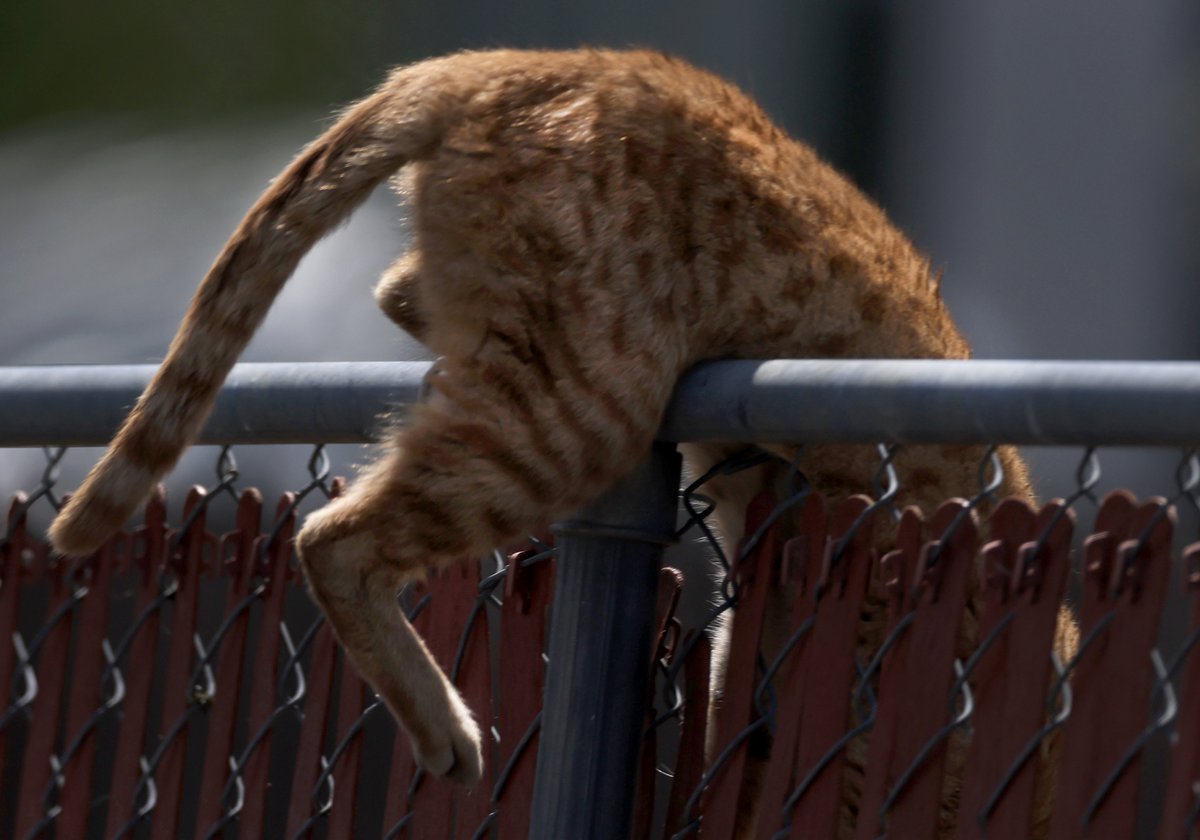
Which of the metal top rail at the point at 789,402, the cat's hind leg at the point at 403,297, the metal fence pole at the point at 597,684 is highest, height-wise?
the cat's hind leg at the point at 403,297

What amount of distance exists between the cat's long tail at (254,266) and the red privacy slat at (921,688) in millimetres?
923

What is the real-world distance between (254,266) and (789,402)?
0.85 metres

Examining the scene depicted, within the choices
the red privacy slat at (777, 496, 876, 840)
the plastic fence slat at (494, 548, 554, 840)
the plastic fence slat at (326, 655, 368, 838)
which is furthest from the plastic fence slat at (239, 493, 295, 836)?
the red privacy slat at (777, 496, 876, 840)

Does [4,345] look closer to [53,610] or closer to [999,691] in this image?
[53,610]

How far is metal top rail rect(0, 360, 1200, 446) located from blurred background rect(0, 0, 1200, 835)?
1.81 metres

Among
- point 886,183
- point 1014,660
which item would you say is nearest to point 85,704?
point 1014,660

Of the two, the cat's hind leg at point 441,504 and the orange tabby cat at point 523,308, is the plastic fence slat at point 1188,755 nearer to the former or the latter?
the orange tabby cat at point 523,308

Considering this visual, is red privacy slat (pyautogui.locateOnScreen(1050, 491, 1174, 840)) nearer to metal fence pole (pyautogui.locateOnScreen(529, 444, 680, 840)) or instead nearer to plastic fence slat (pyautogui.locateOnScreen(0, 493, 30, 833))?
metal fence pole (pyautogui.locateOnScreen(529, 444, 680, 840))

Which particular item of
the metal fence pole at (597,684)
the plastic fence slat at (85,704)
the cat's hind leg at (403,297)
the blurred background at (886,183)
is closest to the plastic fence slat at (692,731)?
the metal fence pole at (597,684)

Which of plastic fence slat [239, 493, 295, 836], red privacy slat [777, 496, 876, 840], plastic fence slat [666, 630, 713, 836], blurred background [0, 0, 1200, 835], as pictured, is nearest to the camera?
red privacy slat [777, 496, 876, 840]

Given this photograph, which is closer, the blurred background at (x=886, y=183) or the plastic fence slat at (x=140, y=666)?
the plastic fence slat at (x=140, y=666)

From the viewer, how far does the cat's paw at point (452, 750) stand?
1.80 meters

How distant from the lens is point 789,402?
148cm

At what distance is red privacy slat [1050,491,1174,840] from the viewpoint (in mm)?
1289
